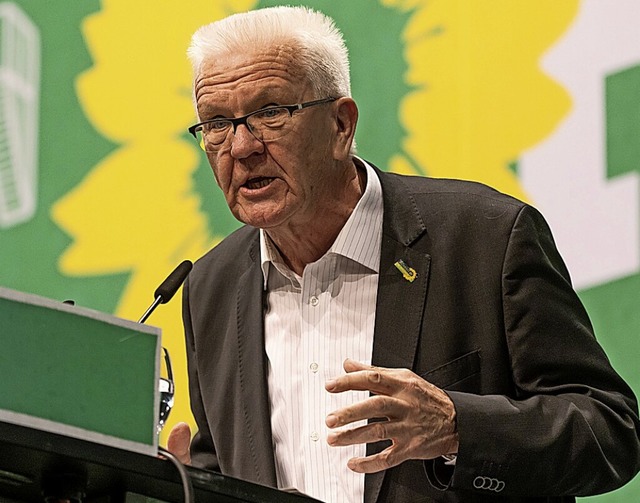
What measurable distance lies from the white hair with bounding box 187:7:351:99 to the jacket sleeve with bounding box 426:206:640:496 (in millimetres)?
507

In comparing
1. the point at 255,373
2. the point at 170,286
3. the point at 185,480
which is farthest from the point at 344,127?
the point at 185,480

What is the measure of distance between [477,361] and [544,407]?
205 mm

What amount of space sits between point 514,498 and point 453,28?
1.56m

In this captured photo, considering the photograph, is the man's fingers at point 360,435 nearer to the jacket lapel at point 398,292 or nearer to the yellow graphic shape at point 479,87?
the jacket lapel at point 398,292

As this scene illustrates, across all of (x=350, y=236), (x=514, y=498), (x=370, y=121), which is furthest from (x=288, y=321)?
(x=370, y=121)

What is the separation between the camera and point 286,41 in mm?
2574

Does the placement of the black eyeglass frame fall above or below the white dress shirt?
above

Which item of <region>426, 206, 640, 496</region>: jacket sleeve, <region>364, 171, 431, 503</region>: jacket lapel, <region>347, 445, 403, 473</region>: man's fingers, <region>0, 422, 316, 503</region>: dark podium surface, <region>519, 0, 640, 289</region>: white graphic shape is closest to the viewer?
<region>0, 422, 316, 503</region>: dark podium surface

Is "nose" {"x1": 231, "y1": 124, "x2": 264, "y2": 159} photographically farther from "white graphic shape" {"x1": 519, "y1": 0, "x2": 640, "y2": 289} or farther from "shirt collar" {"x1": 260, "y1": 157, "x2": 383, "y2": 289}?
"white graphic shape" {"x1": 519, "y1": 0, "x2": 640, "y2": 289}

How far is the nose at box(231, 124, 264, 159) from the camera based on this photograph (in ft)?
8.08

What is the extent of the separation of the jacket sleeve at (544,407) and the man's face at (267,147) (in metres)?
0.43

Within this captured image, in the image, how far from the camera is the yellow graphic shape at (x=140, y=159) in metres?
3.71

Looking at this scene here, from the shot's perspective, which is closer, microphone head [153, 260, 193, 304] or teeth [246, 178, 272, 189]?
microphone head [153, 260, 193, 304]

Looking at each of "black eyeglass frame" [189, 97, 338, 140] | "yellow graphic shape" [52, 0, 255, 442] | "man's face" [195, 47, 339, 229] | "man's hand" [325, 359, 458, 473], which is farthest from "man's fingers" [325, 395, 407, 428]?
"yellow graphic shape" [52, 0, 255, 442]
